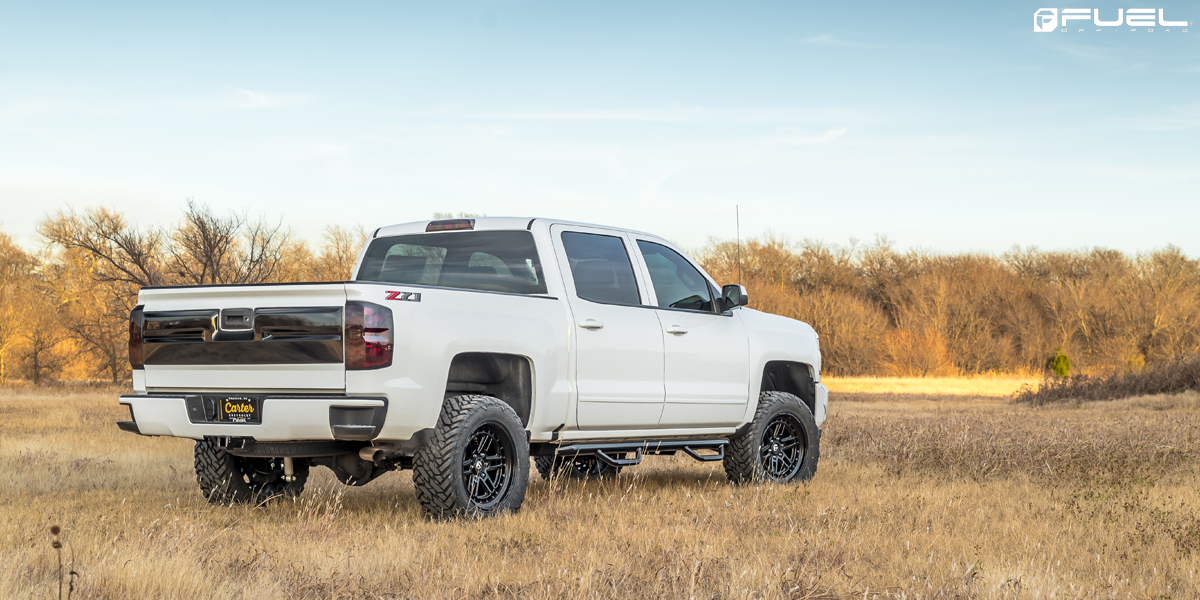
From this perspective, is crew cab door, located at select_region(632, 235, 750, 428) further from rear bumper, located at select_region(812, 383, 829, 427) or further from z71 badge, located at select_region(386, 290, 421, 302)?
z71 badge, located at select_region(386, 290, 421, 302)

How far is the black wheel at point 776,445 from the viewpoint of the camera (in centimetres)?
880

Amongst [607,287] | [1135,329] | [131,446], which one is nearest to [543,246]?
[607,287]

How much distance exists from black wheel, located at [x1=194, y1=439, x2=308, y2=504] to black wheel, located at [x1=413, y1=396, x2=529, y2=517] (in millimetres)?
1318

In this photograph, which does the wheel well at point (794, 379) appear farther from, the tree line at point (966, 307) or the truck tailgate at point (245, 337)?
the tree line at point (966, 307)

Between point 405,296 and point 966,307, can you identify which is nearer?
point 405,296

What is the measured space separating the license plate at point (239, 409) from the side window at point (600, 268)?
2375 mm

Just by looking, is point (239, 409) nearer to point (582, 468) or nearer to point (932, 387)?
point (582, 468)

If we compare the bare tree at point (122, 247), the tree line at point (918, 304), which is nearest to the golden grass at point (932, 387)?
the tree line at point (918, 304)

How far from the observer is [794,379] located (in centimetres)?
973

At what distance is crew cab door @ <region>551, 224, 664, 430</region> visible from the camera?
7273 mm

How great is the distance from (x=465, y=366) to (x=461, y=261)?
1.26m

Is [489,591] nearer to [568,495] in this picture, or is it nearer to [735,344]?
[568,495]

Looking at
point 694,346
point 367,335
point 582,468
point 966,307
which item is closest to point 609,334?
point 694,346

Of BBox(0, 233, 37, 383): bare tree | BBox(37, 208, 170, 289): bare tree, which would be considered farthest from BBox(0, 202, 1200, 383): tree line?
BBox(37, 208, 170, 289): bare tree
